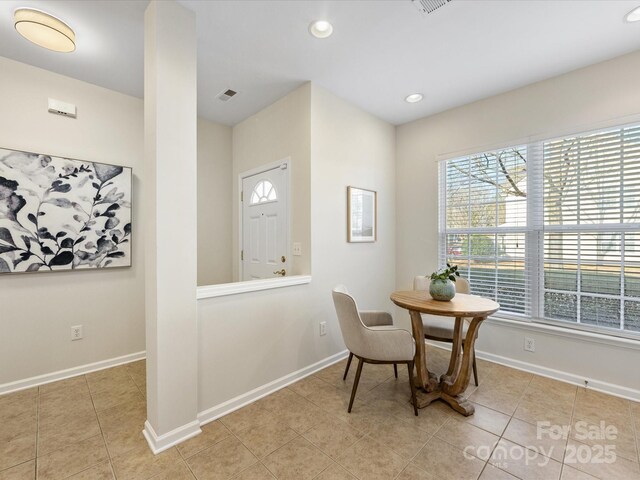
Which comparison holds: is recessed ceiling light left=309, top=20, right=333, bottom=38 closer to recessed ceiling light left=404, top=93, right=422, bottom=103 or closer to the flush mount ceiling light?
recessed ceiling light left=404, top=93, right=422, bottom=103

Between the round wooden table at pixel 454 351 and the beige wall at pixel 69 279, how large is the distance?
2679 millimetres

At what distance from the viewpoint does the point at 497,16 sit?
1.87 m

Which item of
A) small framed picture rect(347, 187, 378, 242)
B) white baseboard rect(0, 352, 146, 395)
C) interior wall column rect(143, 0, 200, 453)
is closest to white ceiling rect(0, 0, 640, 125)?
interior wall column rect(143, 0, 200, 453)

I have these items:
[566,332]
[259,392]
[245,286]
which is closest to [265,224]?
[245,286]

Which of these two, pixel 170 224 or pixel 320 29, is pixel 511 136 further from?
pixel 170 224

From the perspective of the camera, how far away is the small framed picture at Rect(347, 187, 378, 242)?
3.04 meters

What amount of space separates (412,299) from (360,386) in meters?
0.88

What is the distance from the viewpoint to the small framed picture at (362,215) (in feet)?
9.96

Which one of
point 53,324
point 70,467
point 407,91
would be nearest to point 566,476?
point 70,467

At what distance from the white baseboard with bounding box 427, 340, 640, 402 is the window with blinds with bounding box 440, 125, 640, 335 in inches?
17.4

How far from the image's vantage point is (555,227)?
102 inches

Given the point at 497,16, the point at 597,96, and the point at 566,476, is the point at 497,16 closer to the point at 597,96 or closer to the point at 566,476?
the point at 597,96

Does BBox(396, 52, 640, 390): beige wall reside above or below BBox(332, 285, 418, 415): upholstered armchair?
above

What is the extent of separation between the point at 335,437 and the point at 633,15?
3.35 meters
